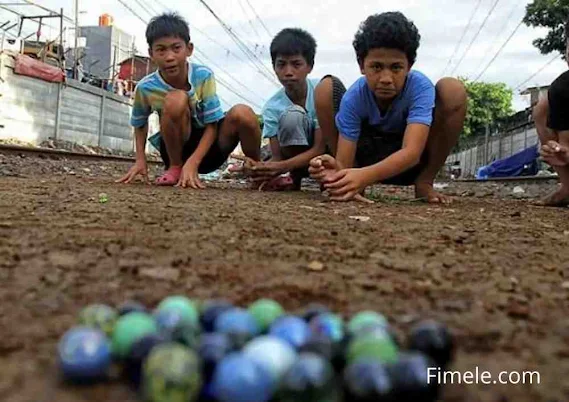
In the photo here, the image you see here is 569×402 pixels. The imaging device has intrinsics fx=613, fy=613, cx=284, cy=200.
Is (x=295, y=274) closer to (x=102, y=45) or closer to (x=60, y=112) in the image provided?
(x=60, y=112)

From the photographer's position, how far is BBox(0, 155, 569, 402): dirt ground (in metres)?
0.93

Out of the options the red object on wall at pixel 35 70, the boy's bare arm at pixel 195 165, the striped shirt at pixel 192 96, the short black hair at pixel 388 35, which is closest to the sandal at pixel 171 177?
the boy's bare arm at pixel 195 165

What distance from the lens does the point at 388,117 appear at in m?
3.50

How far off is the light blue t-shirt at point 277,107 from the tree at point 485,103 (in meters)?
34.0

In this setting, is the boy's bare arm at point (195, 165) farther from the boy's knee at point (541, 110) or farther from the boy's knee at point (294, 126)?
the boy's knee at point (541, 110)

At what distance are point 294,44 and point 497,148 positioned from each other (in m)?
24.3

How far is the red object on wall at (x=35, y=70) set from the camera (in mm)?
17219

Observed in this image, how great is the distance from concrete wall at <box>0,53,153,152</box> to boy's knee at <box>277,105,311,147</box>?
13436 millimetres

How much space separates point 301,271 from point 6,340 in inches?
26.5

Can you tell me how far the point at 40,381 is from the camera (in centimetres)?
83

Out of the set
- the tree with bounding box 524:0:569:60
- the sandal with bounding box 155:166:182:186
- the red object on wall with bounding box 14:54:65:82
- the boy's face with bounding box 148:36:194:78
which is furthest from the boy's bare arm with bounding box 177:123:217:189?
the red object on wall with bounding box 14:54:65:82

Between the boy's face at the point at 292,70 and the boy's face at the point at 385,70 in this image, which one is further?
the boy's face at the point at 292,70

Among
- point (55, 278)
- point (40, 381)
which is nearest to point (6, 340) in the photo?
point (40, 381)

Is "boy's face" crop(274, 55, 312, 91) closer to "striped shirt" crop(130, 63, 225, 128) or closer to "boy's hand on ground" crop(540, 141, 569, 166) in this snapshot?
"striped shirt" crop(130, 63, 225, 128)
